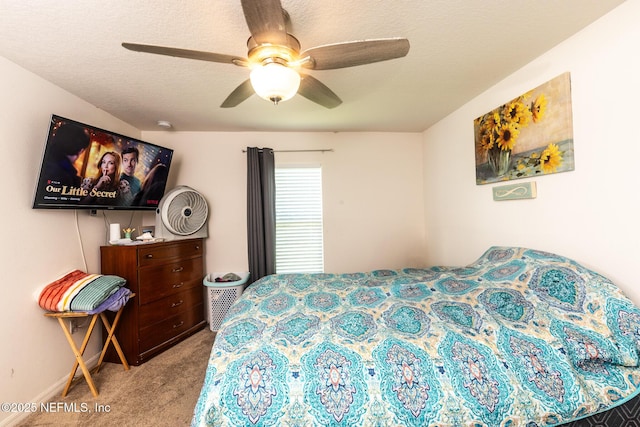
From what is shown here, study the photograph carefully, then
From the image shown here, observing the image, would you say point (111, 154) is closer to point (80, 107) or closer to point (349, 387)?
point (80, 107)

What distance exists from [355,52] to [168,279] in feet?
8.30

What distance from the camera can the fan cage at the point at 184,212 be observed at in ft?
8.66

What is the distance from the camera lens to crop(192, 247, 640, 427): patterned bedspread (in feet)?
3.28

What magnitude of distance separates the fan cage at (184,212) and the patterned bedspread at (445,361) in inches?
65.3

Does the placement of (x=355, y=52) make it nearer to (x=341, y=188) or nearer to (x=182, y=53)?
(x=182, y=53)

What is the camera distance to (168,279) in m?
2.47

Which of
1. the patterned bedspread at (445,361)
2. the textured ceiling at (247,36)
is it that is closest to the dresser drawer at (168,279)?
the patterned bedspread at (445,361)

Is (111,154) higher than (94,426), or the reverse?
(111,154)

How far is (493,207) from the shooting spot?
216 cm

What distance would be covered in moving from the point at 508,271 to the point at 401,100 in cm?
166

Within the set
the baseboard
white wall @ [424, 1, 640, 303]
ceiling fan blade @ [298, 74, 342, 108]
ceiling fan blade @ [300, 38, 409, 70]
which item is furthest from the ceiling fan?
the baseboard

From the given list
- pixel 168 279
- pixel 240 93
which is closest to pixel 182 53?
pixel 240 93

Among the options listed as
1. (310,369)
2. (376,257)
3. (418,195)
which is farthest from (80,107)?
(418,195)

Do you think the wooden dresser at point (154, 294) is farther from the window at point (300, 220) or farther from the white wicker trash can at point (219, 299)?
the window at point (300, 220)
